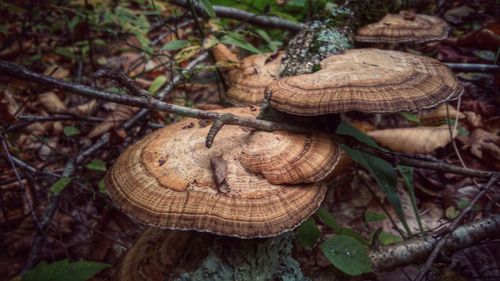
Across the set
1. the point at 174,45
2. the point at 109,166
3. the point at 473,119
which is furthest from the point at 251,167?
the point at 473,119

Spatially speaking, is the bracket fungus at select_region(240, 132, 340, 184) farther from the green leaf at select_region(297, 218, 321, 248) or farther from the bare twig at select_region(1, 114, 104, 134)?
the bare twig at select_region(1, 114, 104, 134)

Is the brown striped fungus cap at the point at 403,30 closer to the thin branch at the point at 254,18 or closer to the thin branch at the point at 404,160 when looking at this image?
the thin branch at the point at 404,160

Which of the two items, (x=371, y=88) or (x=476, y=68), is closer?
(x=371, y=88)

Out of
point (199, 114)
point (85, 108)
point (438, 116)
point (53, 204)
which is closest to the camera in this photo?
point (199, 114)

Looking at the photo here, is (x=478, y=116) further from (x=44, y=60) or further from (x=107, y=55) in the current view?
(x=44, y=60)

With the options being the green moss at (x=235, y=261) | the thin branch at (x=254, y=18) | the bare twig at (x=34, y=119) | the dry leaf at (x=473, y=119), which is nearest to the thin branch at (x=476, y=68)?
the dry leaf at (x=473, y=119)

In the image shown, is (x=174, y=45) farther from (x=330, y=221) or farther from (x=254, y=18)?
(x=330, y=221)
